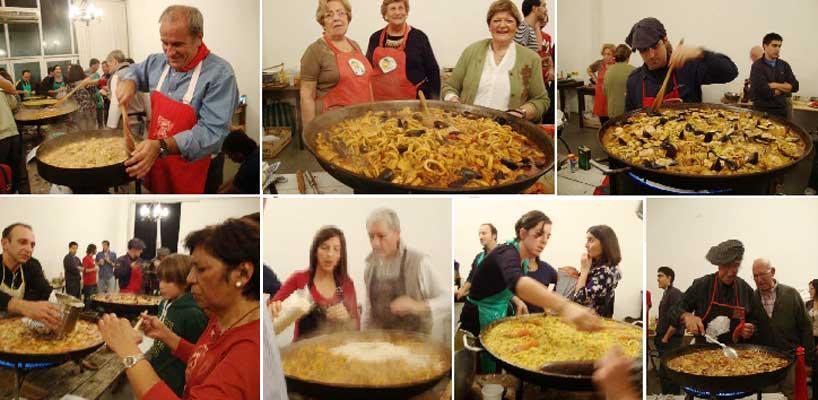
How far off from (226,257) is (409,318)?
2.59 feet

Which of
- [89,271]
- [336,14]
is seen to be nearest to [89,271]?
[89,271]

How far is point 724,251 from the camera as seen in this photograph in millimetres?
3484

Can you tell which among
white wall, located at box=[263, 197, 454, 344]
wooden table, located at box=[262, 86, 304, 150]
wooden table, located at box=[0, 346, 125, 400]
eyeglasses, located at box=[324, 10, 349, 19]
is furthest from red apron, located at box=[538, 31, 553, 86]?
wooden table, located at box=[0, 346, 125, 400]

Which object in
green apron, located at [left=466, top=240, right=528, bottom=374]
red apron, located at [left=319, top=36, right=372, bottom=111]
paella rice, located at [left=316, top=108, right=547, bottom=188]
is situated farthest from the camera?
green apron, located at [left=466, top=240, right=528, bottom=374]

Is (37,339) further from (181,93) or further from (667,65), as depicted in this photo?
(667,65)

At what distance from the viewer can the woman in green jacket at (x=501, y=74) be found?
3354 mm

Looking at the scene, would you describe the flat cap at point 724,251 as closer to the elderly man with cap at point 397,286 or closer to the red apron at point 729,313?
the red apron at point 729,313

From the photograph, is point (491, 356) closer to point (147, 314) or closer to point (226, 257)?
point (226, 257)

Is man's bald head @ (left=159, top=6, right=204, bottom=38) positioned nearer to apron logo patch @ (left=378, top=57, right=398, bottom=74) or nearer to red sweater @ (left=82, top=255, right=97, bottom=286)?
apron logo patch @ (left=378, top=57, right=398, bottom=74)

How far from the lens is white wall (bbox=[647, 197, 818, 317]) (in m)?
3.43

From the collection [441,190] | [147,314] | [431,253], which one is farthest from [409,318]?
[147,314]

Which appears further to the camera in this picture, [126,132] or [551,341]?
[551,341]

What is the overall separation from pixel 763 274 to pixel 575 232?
838 mm

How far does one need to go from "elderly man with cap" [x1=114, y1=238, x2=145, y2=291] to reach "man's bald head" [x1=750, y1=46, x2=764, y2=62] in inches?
103
